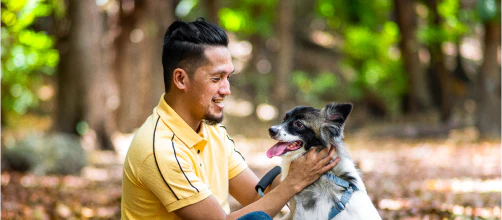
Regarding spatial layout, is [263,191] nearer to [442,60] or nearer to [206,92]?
[206,92]

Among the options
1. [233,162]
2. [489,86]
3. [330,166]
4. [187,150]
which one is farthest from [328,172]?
[489,86]

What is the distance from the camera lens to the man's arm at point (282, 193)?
362 centimetres

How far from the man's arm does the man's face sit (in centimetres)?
62

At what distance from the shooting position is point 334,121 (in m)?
4.27

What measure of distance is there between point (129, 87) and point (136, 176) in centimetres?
1917

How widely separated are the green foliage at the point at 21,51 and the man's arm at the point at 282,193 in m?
13.4

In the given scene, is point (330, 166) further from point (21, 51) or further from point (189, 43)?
point (21, 51)

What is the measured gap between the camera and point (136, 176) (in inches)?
147

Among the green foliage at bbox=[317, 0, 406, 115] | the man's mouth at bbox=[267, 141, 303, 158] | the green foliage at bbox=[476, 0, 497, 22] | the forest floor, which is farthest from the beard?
the green foliage at bbox=[317, 0, 406, 115]

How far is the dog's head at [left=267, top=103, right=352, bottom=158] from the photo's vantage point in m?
4.22

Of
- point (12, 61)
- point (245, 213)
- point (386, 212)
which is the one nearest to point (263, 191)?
point (245, 213)

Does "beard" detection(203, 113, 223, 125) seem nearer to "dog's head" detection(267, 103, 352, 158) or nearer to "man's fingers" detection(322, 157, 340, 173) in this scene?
"dog's head" detection(267, 103, 352, 158)

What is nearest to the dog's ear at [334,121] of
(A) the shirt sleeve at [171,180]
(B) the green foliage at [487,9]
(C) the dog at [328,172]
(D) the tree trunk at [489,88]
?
(C) the dog at [328,172]

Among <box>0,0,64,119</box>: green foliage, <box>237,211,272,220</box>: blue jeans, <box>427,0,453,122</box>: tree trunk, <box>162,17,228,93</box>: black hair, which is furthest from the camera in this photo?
<box>427,0,453,122</box>: tree trunk
